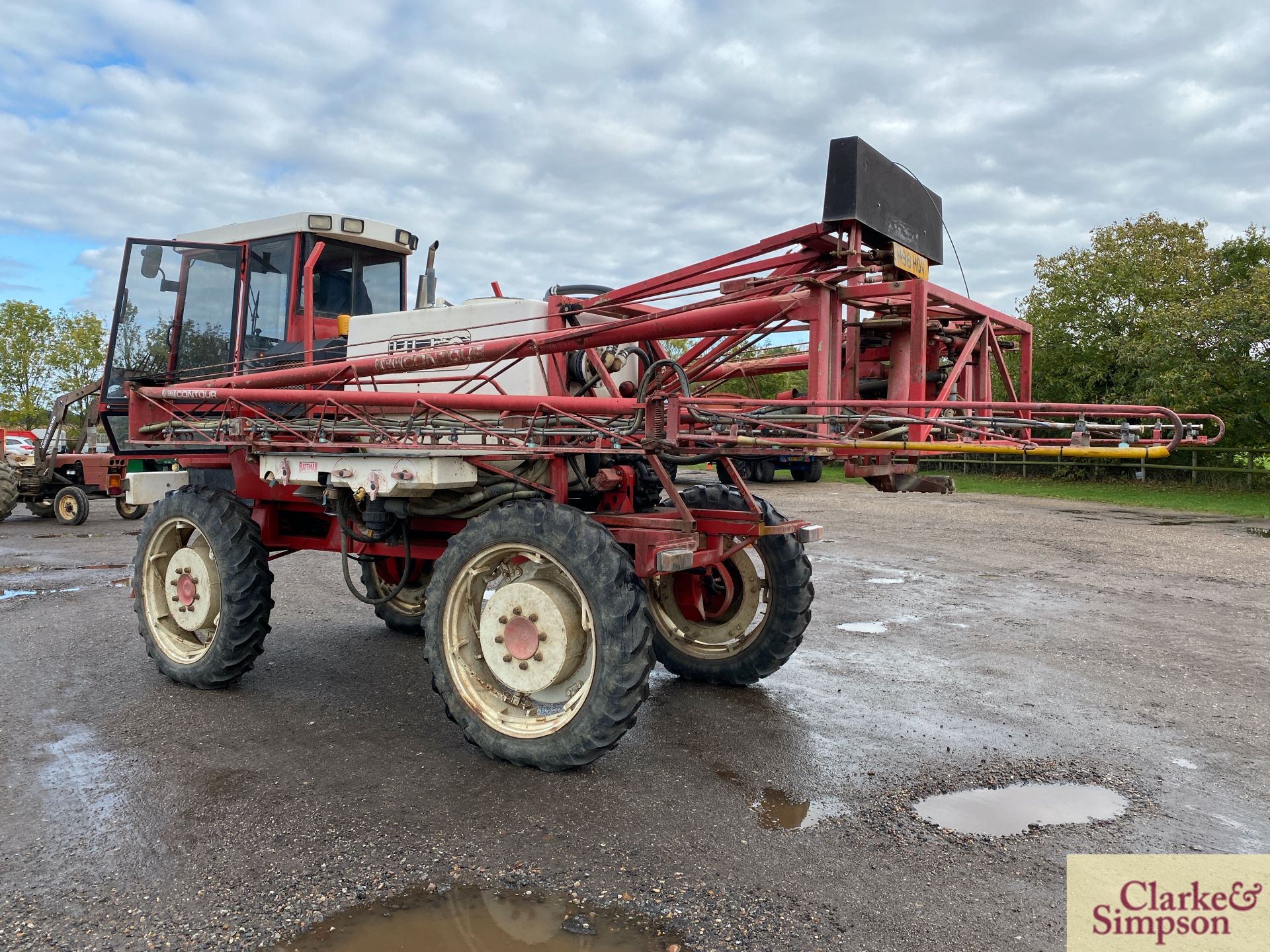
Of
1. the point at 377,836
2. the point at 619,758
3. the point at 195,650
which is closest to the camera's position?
the point at 377,836

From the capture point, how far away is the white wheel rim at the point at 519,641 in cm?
432

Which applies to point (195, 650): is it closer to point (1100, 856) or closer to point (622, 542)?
point (622, 542)

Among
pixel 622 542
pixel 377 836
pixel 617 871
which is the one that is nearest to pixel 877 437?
pixel 622 542

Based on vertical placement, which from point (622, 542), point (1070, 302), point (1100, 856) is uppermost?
point (1070, 302)

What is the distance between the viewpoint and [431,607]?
4562mm

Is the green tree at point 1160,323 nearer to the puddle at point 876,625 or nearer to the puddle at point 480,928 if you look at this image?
the puddle at point 876,625

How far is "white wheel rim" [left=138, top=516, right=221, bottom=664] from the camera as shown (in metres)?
5.72

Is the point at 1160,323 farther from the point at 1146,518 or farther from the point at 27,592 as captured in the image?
the point at 27,592

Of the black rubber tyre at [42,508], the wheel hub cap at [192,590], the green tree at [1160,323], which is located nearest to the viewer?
the wheel hub cap at [192,590]

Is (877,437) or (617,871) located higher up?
(877,437)

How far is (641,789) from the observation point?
4105 millimetres

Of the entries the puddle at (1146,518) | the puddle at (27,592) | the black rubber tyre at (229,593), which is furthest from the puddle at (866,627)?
the puddle at (1146,518)

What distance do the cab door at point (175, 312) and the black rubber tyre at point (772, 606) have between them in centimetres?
459

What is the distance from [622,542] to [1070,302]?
27.4 metres
